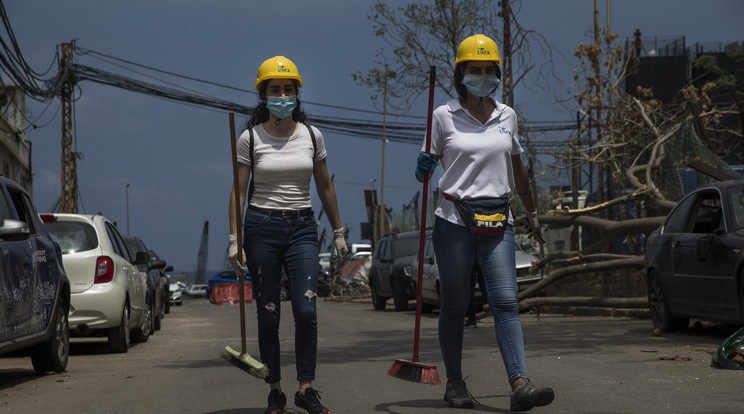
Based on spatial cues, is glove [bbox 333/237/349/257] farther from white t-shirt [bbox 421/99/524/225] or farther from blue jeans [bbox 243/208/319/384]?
white t-shirt [bbox 421/99/524/225]

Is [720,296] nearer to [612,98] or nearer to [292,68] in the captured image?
[292,68]

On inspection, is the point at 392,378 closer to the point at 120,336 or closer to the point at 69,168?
the point at 120,336

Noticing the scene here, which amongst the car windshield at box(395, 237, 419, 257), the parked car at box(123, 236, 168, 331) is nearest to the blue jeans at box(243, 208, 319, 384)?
the parked car at box(123, 236, 168, 331)

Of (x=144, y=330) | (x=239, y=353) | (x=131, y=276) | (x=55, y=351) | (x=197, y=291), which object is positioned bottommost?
(x=197, y=291)

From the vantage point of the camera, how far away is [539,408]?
5.95 metres

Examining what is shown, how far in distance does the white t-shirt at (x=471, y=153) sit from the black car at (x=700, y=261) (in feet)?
13.2

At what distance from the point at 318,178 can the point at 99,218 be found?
250 inches

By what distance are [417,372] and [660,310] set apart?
20.7ft

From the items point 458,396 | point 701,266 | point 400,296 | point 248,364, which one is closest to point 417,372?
point 458,396

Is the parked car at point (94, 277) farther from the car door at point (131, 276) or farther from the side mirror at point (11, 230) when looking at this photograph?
the side mirror at point (11, 230)

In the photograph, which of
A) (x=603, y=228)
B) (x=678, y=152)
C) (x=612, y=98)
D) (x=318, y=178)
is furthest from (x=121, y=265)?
(x=612, y=98)

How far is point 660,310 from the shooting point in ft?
36.8

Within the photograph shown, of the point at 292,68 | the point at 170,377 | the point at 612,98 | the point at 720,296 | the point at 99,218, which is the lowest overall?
the point at 170,377

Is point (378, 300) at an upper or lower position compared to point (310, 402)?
lower
